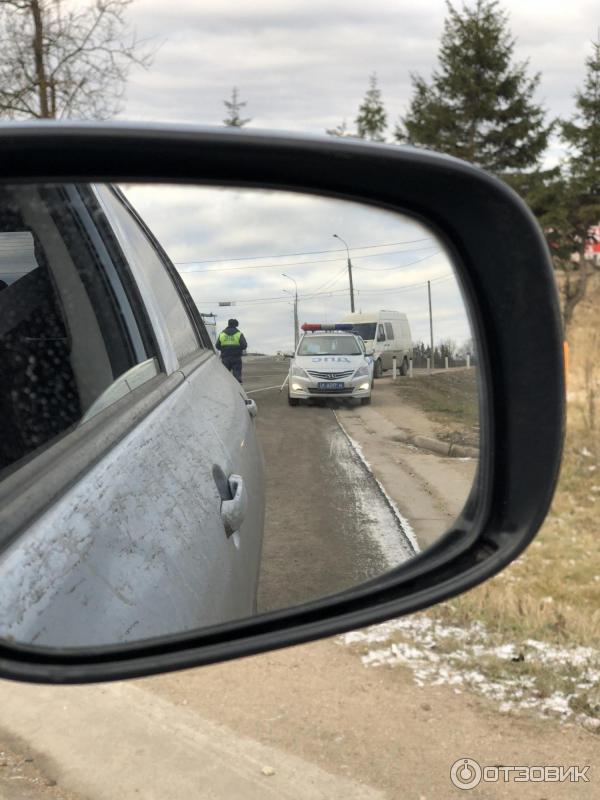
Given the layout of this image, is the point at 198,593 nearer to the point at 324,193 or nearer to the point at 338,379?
the point at 338,379

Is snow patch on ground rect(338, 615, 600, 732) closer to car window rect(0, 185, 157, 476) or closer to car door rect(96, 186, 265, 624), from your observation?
car door rect(96, 186, 265, 624)

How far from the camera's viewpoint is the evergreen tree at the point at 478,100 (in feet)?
133

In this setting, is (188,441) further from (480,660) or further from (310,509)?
(480,660)

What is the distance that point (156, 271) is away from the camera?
168cm

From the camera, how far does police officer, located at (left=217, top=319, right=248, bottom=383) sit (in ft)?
4.57

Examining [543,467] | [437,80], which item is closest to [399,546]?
[543,467]

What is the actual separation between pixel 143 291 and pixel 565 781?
2.55 m

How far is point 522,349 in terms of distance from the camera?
5.04 ft

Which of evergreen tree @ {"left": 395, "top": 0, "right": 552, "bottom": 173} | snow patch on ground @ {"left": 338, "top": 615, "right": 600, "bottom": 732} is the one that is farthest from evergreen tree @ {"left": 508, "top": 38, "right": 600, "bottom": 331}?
snow patch on ground @ {"left": 338, "top": 615, "right": 600, "bottom": 732}

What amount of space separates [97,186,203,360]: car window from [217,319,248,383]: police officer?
0.16 m

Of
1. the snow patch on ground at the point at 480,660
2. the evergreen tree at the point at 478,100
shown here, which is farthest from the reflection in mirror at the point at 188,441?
the evergreen tree at the point at 478,100

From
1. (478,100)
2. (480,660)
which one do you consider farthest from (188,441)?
(478,100)

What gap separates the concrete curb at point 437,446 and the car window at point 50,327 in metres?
0.49

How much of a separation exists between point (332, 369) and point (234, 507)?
0.95 ft
